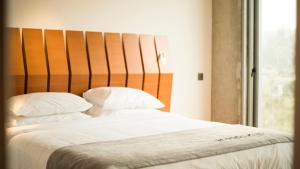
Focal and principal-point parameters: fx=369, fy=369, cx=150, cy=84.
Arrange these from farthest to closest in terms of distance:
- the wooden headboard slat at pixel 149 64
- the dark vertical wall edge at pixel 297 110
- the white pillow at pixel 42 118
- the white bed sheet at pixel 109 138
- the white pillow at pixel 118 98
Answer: the wooden headboard slat at pixel 149 64, the white pillow at pixel 118 98, the white pillow at pixel 42 118, the white bed sheet at pixel 109 138, the dark vertical wall edge at pixel 297 110

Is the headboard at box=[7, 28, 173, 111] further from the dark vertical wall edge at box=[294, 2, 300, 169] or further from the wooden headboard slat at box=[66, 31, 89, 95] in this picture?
the dark vertical wall edge at box=[294, 2, 300, 169]

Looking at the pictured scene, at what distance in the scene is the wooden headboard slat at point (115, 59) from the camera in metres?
3.93

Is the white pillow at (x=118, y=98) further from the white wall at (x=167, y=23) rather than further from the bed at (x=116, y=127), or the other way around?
the white wall at (x=167, y=23)

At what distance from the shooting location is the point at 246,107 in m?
4.50

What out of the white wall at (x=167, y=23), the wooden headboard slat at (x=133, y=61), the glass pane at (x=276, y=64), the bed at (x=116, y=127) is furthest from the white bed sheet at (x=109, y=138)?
the glass pane at (x=276, y=64)

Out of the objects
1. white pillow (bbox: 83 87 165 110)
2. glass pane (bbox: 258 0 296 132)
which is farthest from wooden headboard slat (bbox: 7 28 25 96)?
glass pane (bbox: 258 0 296 132)

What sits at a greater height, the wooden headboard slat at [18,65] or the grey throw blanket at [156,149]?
the wooden headboard slat at [18,65]

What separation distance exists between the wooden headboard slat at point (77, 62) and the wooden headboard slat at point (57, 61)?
0.20 feet

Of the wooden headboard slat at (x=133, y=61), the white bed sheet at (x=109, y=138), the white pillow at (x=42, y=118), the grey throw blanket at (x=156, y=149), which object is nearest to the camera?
the grey throw blanket at (x=156, y=149)

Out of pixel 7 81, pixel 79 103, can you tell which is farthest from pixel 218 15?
pixel 7 81

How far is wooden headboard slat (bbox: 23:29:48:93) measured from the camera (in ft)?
11.2

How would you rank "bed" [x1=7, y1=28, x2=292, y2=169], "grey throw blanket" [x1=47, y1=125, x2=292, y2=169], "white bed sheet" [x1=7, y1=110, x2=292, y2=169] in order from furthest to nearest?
"white bed sheet" [x1=7, y1=110, x2=292, y2=169] → "bed" [x1=7, y1=28, x2=292, y2=169] → "grey throw blanket" [x1=47, y1=125, x2=292, y2=169]

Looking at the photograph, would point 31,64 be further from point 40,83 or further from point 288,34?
point 288,34

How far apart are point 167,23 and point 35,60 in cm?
170
